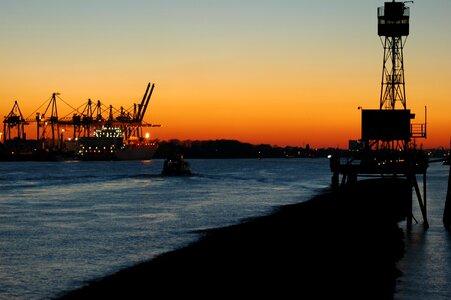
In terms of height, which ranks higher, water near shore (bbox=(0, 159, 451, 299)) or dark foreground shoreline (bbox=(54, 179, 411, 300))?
dark foreground shoreline (bbox=(54, 179, 411, 300))

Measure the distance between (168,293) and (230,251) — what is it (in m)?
6.68

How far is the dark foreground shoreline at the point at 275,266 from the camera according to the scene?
15656 mm

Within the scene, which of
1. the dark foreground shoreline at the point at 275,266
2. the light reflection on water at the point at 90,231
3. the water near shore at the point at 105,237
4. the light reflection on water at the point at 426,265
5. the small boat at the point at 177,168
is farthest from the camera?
Answer: the small boat at the point at 177,168

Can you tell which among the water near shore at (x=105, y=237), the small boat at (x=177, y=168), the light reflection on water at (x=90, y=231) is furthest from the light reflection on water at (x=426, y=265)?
the small boat at (x=177, y=168)

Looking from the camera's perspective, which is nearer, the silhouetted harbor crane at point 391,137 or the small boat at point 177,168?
the silhouetted harbor crane at point 391,137

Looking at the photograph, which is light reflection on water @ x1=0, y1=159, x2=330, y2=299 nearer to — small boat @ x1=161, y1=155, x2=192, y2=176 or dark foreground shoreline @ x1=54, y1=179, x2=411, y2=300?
dark foreground shoreline @ x1=54, y1=179, x2=411, y2=300

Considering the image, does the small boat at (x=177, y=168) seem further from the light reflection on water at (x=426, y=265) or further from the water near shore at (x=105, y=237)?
the light reflection on water at (x=426, y=265)

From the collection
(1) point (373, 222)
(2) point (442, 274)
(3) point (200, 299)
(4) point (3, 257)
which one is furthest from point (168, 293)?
(1) point (373, 222)

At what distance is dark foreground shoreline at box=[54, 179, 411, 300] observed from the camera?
15.7 m

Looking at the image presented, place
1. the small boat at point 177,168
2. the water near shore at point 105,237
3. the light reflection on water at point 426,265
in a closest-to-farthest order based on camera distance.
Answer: the light reflection on water at point 426,265 < the water near shore at point 105,237 < the small boat at point 177,168

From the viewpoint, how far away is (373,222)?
3023cm

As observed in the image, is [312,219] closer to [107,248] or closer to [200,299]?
[107,248]

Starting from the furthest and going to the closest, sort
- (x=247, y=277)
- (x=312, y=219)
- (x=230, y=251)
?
(x=312, y=219)
(x=230, y=251)
(x=247, y=277)

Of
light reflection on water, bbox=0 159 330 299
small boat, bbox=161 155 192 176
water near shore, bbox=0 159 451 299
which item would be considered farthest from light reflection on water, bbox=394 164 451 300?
small boat, bbox=161 155 192 176
